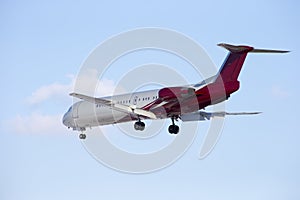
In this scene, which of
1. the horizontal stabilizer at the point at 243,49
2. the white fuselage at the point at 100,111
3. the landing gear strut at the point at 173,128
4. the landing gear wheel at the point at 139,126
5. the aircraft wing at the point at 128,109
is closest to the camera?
the horizontal stabilizer at the point at 243,49

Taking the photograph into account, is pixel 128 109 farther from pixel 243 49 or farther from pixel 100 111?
pixel 243 49

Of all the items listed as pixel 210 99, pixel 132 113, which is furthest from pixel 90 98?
pixel 210 99

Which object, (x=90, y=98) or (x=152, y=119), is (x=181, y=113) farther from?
(x=90, y=98)

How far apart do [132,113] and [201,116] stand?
8867 mm

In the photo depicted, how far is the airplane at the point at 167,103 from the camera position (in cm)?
6475

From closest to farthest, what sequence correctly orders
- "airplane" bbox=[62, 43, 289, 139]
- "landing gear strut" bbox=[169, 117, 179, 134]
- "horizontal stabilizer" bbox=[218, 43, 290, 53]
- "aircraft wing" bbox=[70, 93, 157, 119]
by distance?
"horizontal stabilizer" bbox=[218, 43, 290, 53] → "airplane" bbox=[62, 43, 289, 139] → "aircraft wing" bbox=[70, 93, 157, 119] → "landing gear strut" bbox=[169, 117, 179, 134]

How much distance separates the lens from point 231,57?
65.7 metres

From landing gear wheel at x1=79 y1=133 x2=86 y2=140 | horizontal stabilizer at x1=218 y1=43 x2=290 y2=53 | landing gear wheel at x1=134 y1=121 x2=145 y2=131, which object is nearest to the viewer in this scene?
horizontal stabilizer at x1=218 y1=43 x2=290 y2=53

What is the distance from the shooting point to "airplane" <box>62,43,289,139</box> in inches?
2549

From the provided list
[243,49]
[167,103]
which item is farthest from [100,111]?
[243,49]

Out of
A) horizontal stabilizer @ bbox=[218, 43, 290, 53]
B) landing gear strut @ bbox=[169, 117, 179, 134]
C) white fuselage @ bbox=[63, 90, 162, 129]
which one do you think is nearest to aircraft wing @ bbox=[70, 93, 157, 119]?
white fuselage @ bbox=[63, 90, 162, 129]

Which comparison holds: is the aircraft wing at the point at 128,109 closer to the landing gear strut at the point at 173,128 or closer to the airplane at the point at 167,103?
the airplane at the point at 167,103

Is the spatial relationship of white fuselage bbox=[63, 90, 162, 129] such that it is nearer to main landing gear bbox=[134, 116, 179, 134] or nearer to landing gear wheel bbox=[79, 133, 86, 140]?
landing gear wheel bbox=[79, 133, 86, 140]

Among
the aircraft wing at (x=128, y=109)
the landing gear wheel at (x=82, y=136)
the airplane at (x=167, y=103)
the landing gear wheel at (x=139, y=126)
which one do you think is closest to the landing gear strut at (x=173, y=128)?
the airplane at (x=167, y=103)
